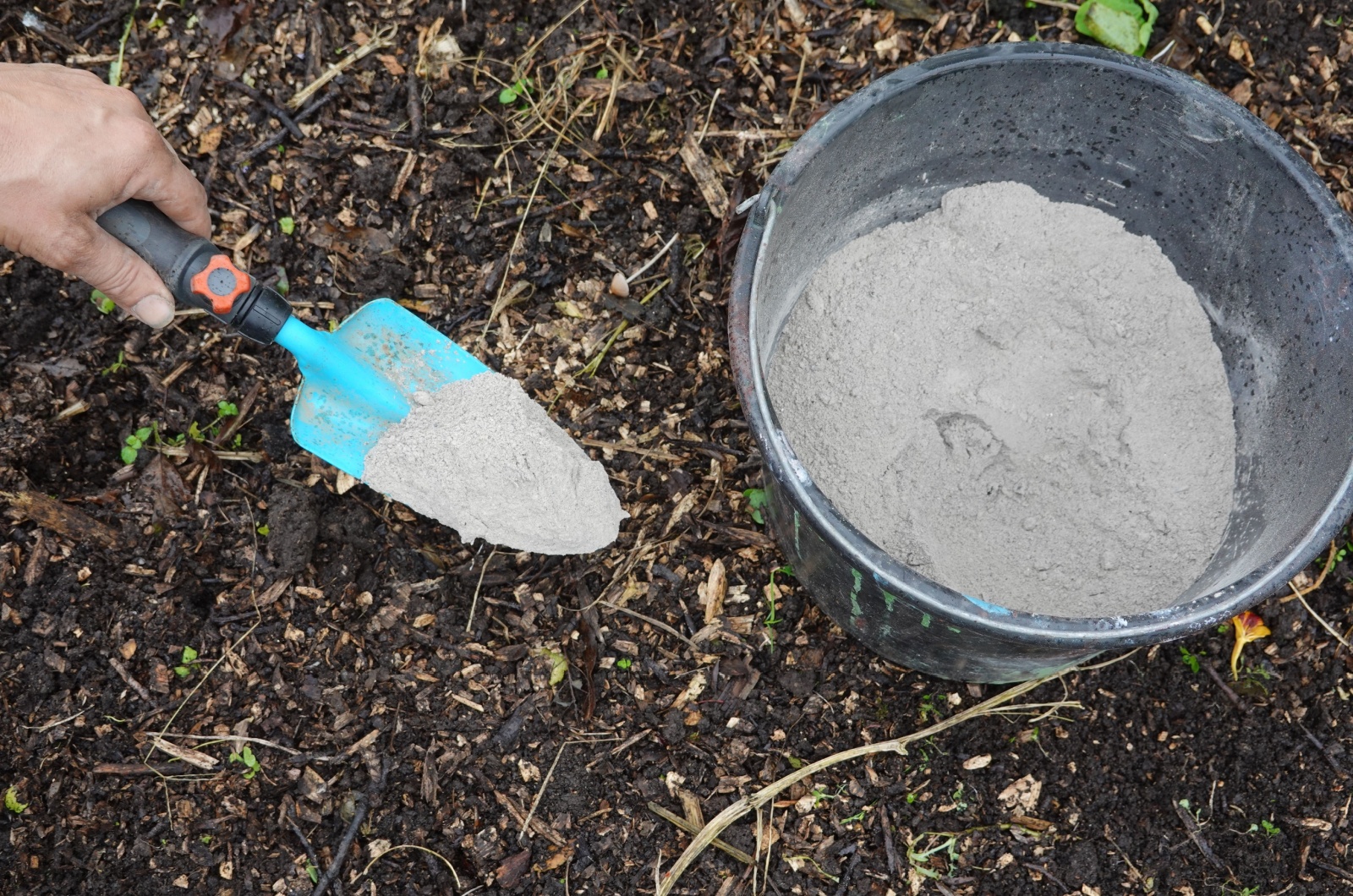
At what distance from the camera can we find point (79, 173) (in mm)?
1620

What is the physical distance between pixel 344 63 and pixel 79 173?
3.01 ft

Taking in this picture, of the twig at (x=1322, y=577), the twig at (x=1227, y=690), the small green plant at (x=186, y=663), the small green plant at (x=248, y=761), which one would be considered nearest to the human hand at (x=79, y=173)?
the small green plant at (x=186, y=663)

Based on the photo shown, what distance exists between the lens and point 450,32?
2381mm

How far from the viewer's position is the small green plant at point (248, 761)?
6.62ft

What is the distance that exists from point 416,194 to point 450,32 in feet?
1.44

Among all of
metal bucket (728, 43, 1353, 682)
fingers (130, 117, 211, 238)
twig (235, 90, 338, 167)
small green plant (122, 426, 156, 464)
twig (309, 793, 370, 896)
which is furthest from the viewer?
twig (235, 90, 338, 167)

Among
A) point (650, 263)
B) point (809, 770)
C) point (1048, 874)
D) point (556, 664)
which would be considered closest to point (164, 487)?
point (556, 664)

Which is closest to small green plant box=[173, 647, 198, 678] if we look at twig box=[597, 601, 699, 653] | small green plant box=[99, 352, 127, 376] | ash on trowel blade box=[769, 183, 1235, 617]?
small green plant box=[99, 352, 127, 376]

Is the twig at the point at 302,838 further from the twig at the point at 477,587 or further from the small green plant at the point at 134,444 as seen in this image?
the small green plant at the point at 134,444

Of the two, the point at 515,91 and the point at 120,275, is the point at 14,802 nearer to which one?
the point at 120,275

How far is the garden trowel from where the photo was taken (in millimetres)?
1805

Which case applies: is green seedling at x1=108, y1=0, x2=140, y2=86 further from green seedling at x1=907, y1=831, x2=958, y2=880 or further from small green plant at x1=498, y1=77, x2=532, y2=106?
green seedling at x1=907, y1=831, x2=958, y2=880

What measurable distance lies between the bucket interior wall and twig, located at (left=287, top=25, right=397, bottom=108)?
4.07ft

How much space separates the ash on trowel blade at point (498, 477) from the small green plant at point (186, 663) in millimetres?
588
